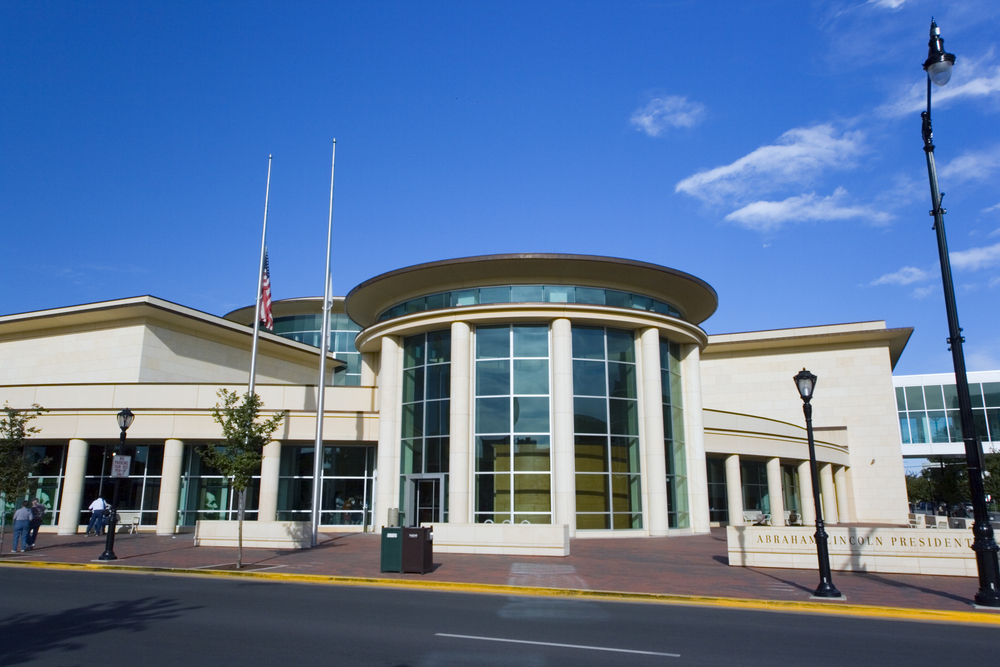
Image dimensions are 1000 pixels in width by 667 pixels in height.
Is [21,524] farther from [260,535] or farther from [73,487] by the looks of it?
[73,487]

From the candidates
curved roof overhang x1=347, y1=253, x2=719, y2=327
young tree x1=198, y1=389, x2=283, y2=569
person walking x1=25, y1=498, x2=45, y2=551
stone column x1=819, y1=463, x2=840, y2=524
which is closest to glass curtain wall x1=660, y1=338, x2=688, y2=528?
curved roof overhang x1=347, y1=253, x2=719, y2=327

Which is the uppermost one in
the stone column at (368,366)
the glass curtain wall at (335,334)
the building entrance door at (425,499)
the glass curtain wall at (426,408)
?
the glass curtain wall at (335,334)

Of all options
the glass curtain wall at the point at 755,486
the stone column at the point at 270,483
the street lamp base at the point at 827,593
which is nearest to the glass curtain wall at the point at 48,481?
the stone column at the point at 270,483

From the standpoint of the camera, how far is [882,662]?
7.97 m

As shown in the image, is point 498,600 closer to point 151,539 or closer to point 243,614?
point 243,614

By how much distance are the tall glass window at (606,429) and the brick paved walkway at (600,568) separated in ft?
7.02

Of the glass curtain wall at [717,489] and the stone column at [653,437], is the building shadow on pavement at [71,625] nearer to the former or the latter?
the stone column at [653,437]

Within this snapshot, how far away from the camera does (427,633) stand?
30.6ft

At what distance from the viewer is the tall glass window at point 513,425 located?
88.6ft

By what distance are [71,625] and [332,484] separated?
878 inches

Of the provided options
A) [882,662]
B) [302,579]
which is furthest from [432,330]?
[882,662]

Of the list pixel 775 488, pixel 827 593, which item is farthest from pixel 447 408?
pixel 775 488

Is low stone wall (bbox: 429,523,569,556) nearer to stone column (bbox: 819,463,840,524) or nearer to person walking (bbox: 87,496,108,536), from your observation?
person walking (bbox: 87,496,108,536)

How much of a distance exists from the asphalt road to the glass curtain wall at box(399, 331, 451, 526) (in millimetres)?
15522
